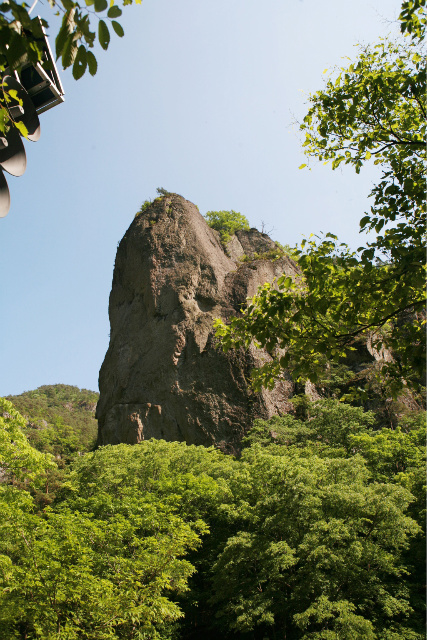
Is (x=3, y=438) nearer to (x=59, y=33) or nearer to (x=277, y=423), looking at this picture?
(x=59, y=33)

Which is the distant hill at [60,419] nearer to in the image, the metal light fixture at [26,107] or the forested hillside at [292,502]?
the forested hillside at [292,502]

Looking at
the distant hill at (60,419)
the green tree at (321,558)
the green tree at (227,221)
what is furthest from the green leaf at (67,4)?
the green tree at (227,221)

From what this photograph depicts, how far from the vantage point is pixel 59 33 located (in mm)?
2781

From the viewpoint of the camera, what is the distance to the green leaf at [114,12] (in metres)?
2.69

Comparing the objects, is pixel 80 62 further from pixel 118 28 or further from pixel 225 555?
pixel 225 555

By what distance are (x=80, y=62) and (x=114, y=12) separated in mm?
326

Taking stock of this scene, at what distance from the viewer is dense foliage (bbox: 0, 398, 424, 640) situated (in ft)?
33.3

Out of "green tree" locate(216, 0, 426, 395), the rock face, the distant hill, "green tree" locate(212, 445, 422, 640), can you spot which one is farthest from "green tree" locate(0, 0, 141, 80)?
the distant hill

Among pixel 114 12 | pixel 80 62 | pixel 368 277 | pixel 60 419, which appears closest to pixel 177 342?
pixel 368 277

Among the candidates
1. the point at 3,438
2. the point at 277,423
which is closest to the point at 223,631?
the point at 3,438

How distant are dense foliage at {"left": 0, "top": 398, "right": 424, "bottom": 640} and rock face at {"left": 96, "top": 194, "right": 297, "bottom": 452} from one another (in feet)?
28.3

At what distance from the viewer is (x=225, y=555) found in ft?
42.7

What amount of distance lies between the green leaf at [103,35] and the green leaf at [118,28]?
0.05m

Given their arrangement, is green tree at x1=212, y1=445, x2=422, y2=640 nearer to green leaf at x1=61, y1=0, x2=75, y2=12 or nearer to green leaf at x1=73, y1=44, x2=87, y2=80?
green leaf at x1=73, y1=44, x2=87, y2=80
